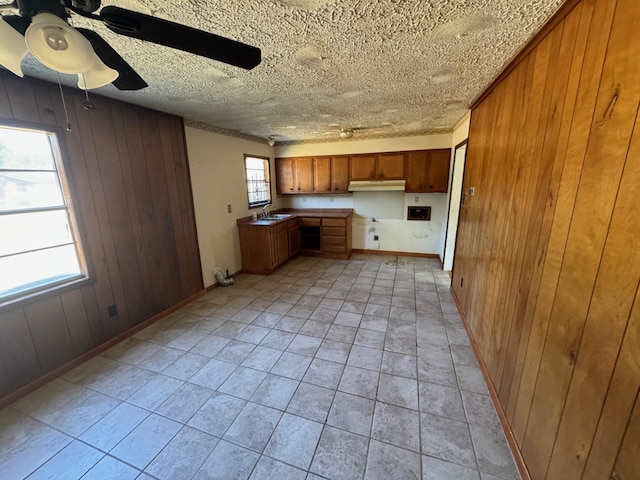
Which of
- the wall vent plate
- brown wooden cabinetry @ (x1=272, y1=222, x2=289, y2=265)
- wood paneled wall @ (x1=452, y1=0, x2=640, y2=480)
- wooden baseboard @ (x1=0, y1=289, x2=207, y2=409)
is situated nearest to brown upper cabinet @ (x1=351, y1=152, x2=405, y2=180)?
the wall vent plate

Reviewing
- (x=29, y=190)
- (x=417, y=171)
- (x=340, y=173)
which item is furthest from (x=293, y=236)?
(x=29, y=190)

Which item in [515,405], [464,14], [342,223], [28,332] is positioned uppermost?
[464,14]

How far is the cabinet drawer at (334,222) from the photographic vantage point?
16.4ft

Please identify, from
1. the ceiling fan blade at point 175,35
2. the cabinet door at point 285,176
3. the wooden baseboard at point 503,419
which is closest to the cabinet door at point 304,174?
the cabinet door at point 285,176

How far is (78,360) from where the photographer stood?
7.49ft

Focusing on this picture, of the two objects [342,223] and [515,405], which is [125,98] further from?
[515,405]

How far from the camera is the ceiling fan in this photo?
87cm

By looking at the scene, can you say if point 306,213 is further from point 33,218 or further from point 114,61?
point 114,61

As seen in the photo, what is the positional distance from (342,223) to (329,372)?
3236mm

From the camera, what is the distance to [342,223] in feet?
16.4

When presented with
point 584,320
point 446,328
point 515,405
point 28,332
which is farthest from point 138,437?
point 446,328

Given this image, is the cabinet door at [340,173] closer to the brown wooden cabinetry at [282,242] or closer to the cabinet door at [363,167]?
the cabinet door at [363,167]

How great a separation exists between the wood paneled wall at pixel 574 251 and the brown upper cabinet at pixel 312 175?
342 cm

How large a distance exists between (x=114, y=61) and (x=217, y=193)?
2.83 m
